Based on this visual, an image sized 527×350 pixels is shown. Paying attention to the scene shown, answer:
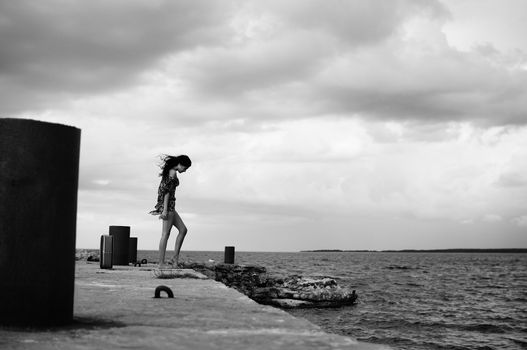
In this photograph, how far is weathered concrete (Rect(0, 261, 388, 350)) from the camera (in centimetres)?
250

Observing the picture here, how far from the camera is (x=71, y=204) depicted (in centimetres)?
315

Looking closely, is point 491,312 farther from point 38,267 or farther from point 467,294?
point 38,267

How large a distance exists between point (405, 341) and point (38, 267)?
1591 cm

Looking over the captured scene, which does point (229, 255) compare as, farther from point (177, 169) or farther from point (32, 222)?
point (32, 222)

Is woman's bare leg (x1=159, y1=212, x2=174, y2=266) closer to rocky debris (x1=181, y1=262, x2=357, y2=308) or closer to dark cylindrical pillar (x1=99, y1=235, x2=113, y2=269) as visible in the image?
dark cylindrical pillar (x1=99, y1=235, x2=113, y2=269)

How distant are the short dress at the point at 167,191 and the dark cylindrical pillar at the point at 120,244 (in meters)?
2.59

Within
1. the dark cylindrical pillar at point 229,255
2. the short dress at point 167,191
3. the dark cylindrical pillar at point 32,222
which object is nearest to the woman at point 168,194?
the short dress at point 167,191

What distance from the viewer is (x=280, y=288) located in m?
22.3

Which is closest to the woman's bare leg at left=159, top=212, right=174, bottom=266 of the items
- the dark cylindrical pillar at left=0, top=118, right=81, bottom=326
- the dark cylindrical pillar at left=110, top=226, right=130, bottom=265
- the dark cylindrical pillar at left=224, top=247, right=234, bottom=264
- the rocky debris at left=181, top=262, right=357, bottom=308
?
the dark cylindrical pillar at left=110, top=226, right=130, bottom=265

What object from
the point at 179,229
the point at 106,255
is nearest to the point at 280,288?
the point at 106,255

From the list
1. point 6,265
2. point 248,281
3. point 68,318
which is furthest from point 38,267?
point 248,281

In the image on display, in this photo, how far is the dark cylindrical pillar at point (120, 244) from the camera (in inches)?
432

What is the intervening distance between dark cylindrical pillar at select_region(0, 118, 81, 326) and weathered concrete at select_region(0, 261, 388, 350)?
146 millimetres

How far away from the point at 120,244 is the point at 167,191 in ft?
9.55
